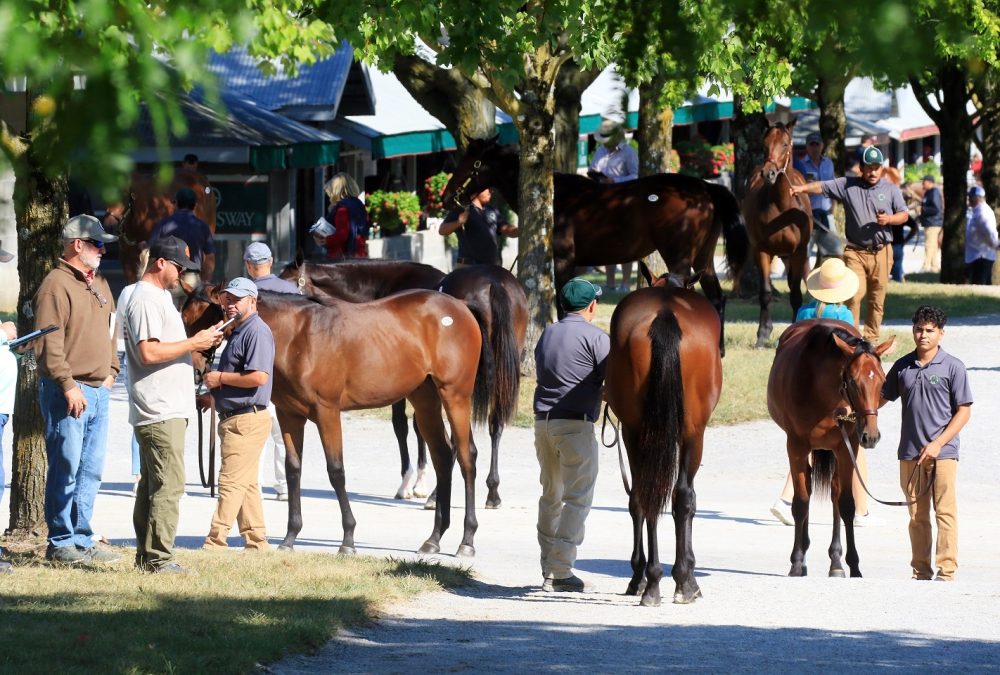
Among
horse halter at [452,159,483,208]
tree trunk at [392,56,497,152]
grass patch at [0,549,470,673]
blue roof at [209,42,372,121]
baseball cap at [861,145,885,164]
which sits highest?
blue roof at [209,42,372,121]

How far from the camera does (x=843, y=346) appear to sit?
9.45 m

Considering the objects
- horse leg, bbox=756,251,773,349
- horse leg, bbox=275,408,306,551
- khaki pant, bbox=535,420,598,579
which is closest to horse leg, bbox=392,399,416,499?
horse leg, bbox=275,408,306,551

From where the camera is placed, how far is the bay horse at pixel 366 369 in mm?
10023

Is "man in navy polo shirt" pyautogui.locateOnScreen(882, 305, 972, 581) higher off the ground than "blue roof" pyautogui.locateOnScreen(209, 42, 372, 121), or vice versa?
"blue roof" pyautogui.locateOnScreen(209, 42, 372, 121)

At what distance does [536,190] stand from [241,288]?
7.46 meters

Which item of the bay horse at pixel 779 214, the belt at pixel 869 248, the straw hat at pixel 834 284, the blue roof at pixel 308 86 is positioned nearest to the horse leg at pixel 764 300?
the bay horse at pixel 779 214


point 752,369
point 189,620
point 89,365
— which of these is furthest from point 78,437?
point 752,369

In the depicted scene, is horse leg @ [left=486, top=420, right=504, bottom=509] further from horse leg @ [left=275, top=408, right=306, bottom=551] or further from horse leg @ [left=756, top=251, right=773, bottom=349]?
horse leg @ [left=756, top=251, right=773, bottom=349]

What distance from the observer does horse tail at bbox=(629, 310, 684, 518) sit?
27.2 feet

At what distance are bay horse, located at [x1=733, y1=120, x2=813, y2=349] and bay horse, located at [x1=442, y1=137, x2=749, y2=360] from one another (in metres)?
0.92

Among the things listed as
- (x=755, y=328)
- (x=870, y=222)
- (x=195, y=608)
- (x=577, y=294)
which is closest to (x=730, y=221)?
(x=870, y=222)

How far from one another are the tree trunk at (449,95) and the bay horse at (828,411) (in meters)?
9.50

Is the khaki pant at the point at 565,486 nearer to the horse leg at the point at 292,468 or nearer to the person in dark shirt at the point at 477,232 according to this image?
the horse leg at the point at 292,468

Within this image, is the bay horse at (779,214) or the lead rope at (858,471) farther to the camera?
the bay horse at (779,214)
